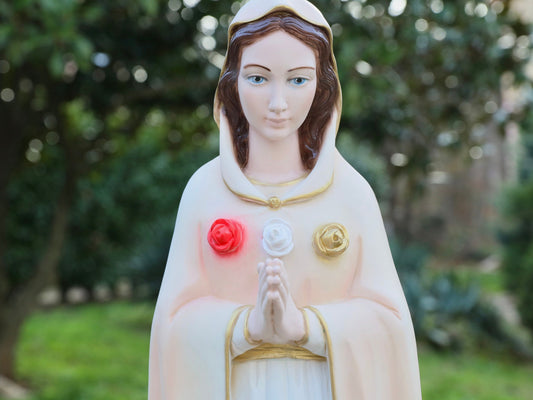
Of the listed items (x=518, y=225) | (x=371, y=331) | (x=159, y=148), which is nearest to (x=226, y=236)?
(x=371, y=331)

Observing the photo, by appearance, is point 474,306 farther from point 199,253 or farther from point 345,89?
point 199,253

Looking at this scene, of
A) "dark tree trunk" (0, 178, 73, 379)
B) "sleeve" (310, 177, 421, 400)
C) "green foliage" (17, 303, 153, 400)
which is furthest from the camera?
"green foliage" (17, 303, 153, 400)

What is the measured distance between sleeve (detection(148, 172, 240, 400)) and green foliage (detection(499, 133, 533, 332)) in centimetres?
702

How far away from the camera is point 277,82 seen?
207 cm

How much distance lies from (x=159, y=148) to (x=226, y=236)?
17.2 feet

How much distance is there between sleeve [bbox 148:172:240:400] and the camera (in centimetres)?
199

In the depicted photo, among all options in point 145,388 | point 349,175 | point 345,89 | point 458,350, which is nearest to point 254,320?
point 349,175

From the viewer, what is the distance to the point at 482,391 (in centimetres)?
620

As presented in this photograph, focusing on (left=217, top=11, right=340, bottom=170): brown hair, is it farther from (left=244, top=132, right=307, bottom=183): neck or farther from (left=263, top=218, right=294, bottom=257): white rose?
(left=263, top=218, right=294, bottom=257): white rose

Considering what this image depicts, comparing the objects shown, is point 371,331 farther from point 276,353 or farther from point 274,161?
point 274,161

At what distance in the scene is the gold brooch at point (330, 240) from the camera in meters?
2.01

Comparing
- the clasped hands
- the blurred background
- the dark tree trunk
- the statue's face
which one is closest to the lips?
the statue's face

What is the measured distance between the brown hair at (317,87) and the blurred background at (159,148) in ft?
4.30

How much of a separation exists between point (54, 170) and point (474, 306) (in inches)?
209
